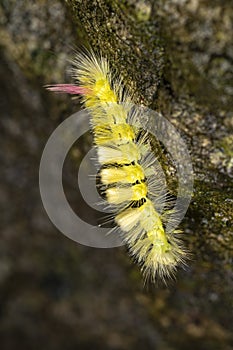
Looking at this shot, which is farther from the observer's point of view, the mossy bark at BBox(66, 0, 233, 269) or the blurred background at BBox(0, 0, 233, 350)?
the blurred background at BBox(0, 0, 233, 350)

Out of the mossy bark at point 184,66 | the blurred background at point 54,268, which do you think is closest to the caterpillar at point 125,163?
the mossy bark at point 184,66

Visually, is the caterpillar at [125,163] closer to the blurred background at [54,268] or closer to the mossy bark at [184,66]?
the mossy bark at [184,66]

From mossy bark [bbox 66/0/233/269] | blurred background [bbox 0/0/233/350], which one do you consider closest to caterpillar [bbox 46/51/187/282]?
mossy bark [bbox 66/0/233/269]

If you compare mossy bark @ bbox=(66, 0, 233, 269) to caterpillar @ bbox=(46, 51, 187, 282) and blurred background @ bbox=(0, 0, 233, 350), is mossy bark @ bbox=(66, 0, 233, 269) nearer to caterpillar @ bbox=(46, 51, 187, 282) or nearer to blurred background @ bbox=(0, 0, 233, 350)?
caterpillar @ bbox=(46, 51, 187, 282)

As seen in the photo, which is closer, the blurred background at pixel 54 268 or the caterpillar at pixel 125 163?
the caterpillar at pixel 125 163

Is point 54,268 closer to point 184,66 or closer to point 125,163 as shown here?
point 125,163
